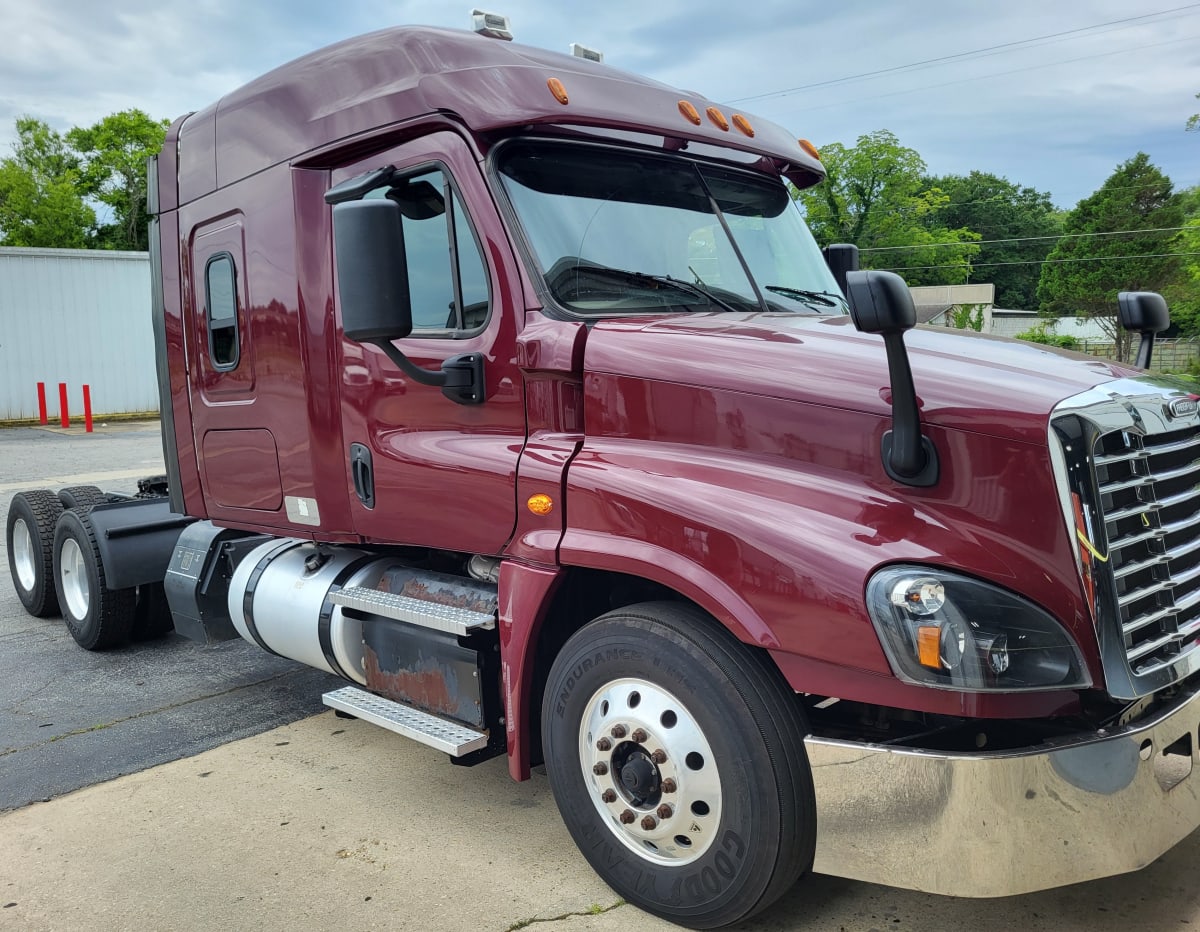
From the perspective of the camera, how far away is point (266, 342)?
4.50m

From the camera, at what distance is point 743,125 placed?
4270 mm

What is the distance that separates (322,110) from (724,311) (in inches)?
73.2

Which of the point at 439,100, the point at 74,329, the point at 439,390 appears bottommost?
the point at 439,390

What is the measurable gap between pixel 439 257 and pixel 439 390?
1.60ft

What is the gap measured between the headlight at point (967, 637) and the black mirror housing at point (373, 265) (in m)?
1.72

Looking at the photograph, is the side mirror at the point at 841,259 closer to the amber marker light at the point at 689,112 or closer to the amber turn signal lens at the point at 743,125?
the amber turn signal lens at the point at 743,125

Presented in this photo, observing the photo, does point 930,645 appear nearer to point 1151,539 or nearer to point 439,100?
point 1151,539

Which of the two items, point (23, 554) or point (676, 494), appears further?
point (23, 554)

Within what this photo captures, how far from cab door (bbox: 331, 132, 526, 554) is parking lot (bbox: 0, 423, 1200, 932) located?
1.06 metres

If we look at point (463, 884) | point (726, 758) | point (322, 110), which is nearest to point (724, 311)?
point (726, 758)

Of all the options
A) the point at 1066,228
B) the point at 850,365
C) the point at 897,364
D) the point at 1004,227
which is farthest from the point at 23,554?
the point at 1004,227

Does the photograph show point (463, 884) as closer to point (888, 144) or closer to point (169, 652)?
point (169, 652)

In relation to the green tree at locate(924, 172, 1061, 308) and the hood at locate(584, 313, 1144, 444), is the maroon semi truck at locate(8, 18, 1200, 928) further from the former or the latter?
the green tree at locate(924, 172, 1061, 308)

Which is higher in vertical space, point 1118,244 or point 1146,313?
point 1118,244
